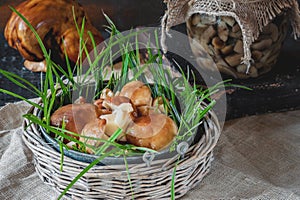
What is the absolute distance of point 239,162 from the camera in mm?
760

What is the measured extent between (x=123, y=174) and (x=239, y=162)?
0.24 m

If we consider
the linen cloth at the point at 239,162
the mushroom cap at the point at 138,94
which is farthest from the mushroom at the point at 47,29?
the mushroom cap at the point at 138,94

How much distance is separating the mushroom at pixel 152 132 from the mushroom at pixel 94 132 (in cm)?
3

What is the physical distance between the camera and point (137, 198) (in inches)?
25.0

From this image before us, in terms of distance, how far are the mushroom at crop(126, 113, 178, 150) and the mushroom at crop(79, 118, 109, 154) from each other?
0.11ft

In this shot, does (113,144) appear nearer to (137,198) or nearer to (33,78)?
(137,198)

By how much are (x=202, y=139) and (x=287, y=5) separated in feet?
1.03

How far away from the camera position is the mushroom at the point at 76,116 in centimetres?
66

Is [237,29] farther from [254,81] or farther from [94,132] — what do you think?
[94,132]

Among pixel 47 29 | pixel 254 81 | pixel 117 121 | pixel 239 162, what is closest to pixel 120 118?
pixel 117 121

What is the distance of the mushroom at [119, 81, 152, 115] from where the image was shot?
0.69 metres

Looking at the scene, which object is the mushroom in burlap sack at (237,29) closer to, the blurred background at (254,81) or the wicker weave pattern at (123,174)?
the blurred background at (254,81)

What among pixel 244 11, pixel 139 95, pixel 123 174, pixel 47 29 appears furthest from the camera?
pixel 47 29

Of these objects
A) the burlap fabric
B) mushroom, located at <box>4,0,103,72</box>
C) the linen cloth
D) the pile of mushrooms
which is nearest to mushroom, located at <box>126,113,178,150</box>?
the pile of mushrooms
